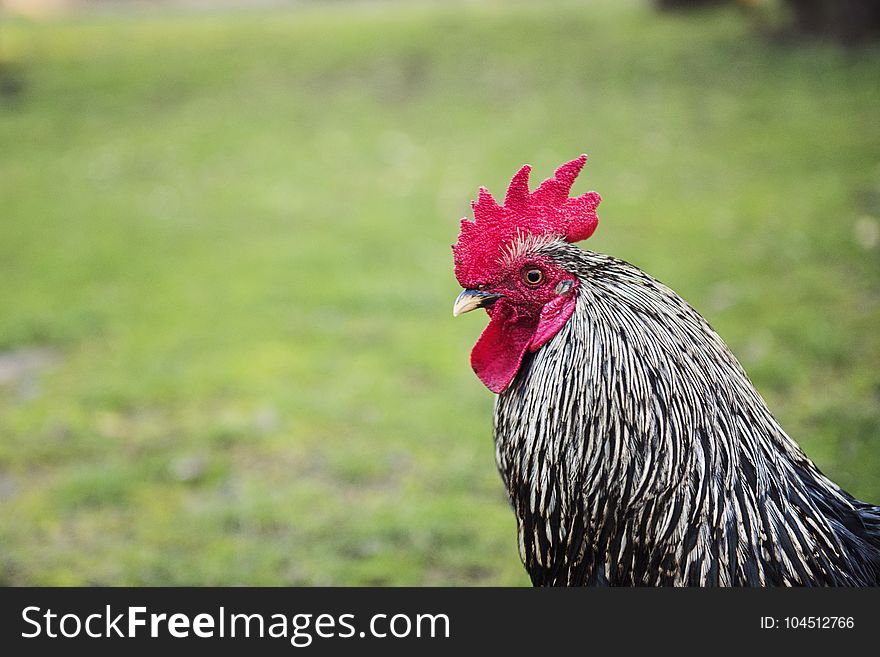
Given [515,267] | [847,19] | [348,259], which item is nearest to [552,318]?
[515,267]

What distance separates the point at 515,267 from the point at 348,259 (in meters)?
4.97

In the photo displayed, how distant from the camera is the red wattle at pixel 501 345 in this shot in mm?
2525

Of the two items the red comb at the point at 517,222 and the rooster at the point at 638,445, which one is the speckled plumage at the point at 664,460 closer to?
the rooster at the point at 638,445

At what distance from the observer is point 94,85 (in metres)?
12.4

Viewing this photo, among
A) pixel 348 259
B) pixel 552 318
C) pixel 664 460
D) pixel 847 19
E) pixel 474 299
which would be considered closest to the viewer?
pixel 664 460

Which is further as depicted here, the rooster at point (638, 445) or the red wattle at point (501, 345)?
the red wattle at point (501, 345)

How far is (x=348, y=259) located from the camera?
7363 millimetres

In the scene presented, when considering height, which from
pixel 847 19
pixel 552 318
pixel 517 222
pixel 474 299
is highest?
pixel 847 19

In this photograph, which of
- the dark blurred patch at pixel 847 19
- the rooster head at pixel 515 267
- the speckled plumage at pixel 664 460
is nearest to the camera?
the speckled plumage at pixel 664 460

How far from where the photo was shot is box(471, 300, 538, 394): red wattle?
2.53 metres
